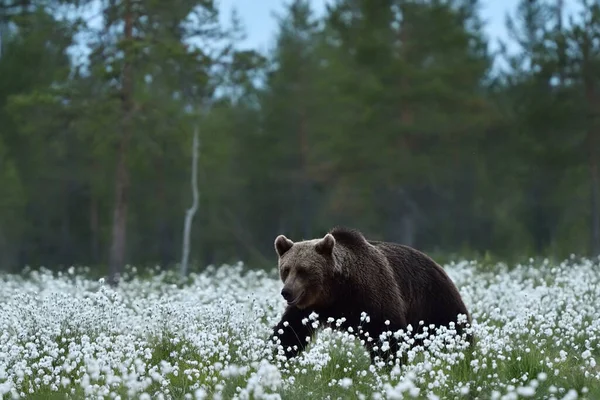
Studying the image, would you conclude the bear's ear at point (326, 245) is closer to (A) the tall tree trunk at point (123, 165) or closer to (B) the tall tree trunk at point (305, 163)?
(A) the tall tree trunk at point (123, 165)

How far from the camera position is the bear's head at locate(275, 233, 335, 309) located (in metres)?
8.70

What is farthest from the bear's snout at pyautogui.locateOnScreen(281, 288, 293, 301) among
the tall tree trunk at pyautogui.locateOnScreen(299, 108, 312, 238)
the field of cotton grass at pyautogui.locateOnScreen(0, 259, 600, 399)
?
the tall tree trunk at pyautogui.locateOnScreen(299, 108, 312, 238)

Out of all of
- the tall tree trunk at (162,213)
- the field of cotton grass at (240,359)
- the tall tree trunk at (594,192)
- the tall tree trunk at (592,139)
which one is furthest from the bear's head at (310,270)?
the tall tree trunk at (162,213)

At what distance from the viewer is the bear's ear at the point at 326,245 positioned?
8828 millimetres

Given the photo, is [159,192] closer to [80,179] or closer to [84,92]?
[80,179]

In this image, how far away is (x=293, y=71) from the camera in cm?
3634

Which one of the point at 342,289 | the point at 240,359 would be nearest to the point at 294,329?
the point at 342,289

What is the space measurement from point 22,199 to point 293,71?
1287 cm

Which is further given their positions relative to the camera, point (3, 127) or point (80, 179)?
point (80, 179)

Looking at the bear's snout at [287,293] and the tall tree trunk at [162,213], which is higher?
the bear's snout at [287,293]

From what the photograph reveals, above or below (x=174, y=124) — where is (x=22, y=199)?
below

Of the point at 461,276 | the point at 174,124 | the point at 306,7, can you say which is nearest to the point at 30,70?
the point at 306,7

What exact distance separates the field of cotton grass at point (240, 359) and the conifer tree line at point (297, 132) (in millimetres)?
10329

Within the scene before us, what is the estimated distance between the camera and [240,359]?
8.20 meters
